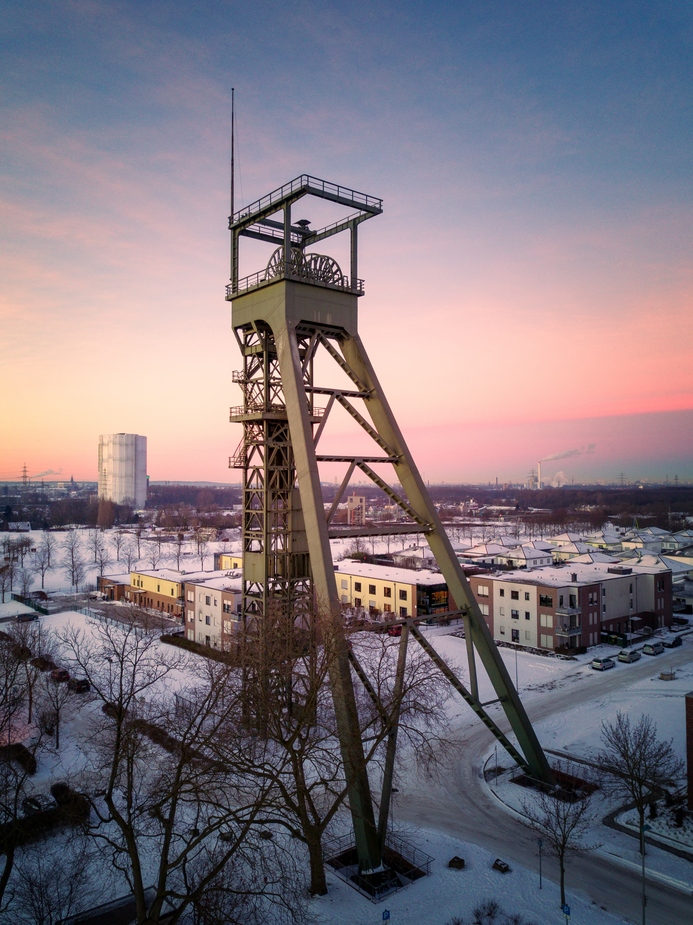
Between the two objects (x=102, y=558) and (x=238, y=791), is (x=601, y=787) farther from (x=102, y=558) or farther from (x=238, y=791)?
(x=102, y=558)

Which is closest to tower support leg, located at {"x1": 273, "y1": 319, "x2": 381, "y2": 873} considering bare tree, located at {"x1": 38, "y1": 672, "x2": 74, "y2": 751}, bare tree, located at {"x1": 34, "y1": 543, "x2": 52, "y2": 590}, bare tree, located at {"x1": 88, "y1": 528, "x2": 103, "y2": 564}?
bare tree, located at {"x1": 38, "y1": 672, "x2": 74, "y2": 751}

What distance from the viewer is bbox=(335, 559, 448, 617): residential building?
39.9 meters

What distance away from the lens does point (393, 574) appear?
142 feet

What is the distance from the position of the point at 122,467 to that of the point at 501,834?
15803 cm

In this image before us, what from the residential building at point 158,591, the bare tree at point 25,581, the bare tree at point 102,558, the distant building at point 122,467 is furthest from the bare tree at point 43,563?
the distant building at point 122,467

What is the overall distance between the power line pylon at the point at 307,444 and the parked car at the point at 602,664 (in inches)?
608

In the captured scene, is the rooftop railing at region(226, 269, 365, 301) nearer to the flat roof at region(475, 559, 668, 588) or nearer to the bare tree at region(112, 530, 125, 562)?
the flat roof at region(475, 559, 668, 588)

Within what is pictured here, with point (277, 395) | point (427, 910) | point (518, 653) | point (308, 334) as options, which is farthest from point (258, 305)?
point (518, 653)

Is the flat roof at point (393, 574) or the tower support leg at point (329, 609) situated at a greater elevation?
the tower support leg at point (329, 609)

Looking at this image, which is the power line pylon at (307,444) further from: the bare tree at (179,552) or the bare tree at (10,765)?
the bare tree at (179,552)

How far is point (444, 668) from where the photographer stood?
44.0 feet

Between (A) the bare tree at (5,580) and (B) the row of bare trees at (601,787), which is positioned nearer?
(B) the row of bare trees at (601,787)

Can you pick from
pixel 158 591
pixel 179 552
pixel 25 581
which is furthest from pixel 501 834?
pixel 179 552

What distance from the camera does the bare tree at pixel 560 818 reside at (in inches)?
499
